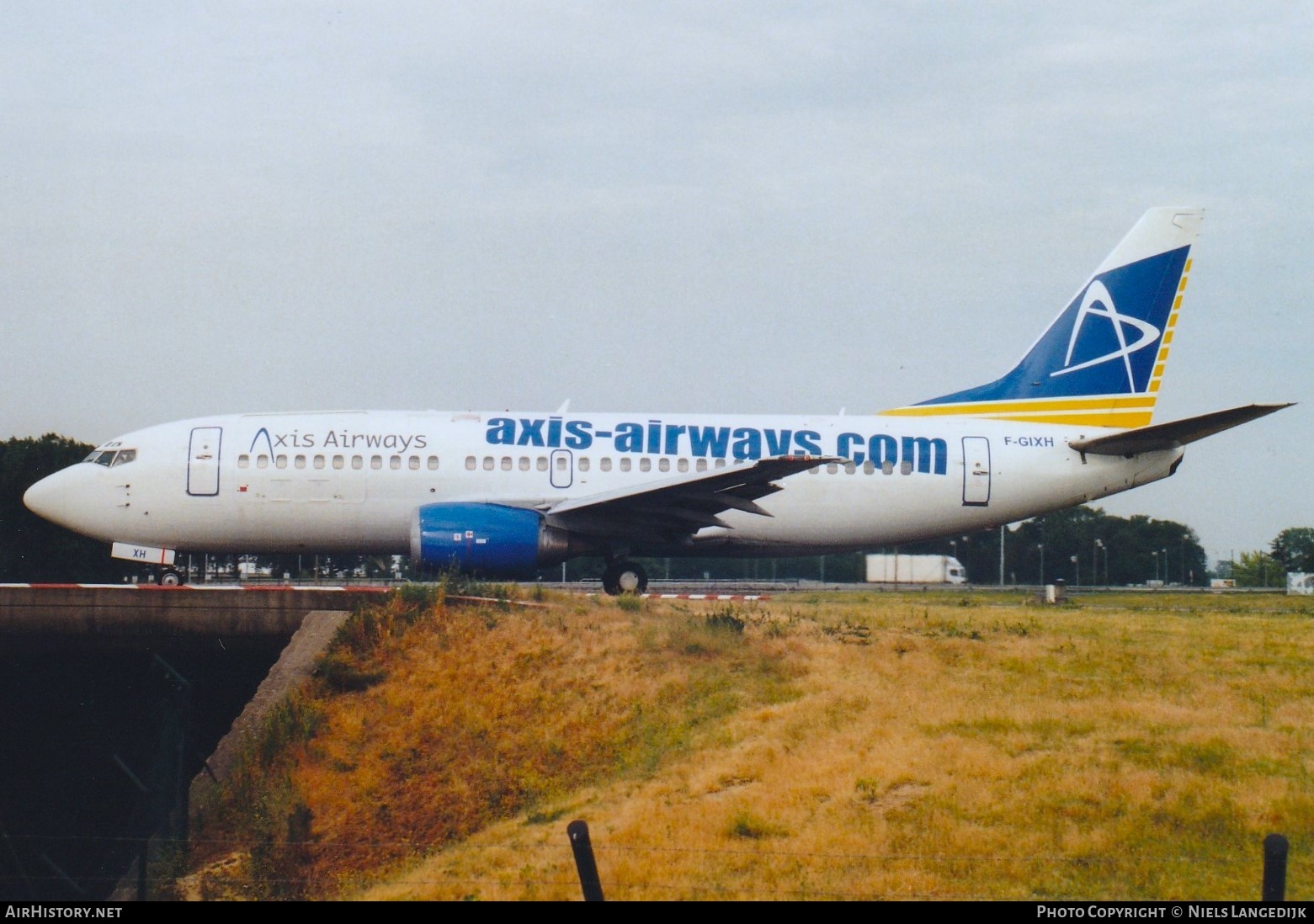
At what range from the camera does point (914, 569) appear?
242 feet

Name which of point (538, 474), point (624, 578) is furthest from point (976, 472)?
point (538, 474)

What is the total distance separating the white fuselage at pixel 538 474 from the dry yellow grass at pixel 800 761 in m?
4.32

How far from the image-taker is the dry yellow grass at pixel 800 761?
37.8ft

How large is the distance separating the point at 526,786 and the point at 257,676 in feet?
26.2

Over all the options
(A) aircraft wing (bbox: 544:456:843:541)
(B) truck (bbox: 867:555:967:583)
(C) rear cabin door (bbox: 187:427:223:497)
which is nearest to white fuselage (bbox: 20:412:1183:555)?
(C) rear cabin door (bbox: 187:427:223:497)

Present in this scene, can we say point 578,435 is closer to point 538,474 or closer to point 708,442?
point 538,474

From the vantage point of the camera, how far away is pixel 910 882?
10.9m

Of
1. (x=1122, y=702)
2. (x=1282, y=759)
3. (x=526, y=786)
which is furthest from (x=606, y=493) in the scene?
(x=1282, y=759)

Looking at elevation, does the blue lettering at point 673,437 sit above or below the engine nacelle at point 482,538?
above

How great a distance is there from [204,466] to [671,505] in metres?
8.88

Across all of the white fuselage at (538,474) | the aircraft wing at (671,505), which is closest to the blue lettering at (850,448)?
the white fuselage at (538,474)

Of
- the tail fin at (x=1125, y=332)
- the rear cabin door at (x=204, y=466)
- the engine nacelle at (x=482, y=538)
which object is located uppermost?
the tail fin at (x=1125, y=332)

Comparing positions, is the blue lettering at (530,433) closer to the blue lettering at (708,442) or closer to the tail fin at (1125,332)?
the blue lettering at (708,442)

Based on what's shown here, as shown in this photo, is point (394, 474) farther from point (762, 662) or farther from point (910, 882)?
point (910, 882)
